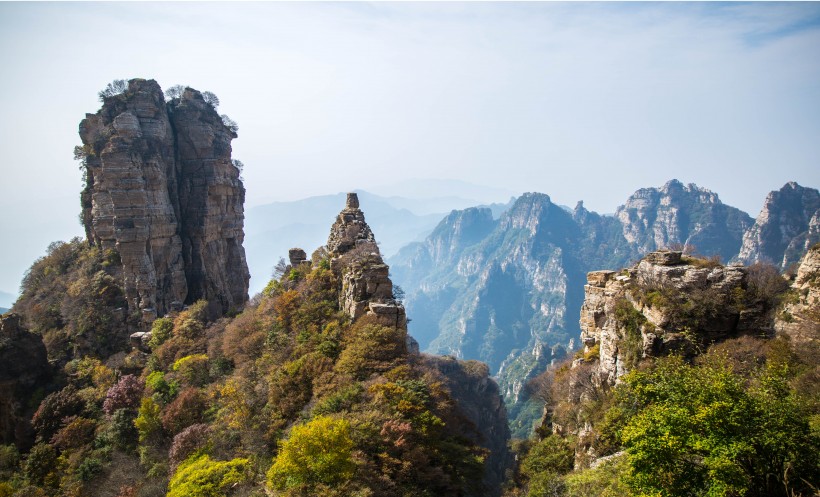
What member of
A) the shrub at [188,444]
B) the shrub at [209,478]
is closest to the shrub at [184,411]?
the shrub at [188,444]

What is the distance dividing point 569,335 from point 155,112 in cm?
14371

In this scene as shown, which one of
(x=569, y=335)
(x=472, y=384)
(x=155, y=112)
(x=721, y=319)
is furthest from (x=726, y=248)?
(x=155, y=112)

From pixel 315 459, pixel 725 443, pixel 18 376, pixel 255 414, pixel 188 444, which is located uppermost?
pixel 725 443

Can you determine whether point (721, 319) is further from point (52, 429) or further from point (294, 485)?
point (52, 429)

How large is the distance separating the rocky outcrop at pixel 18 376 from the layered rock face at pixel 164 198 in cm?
965

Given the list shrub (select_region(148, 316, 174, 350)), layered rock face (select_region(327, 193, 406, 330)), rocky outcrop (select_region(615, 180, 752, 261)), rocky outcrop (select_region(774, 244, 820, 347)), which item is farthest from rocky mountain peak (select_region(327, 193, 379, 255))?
rocky outcrop (select_region(615, 180, 752, 261))

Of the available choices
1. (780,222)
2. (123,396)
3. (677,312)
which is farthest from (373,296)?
(780,222)

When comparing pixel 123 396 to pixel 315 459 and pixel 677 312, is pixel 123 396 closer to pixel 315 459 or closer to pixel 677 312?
pixel 315 459

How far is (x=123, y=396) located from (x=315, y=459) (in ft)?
72.4

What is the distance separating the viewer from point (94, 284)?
1644 inches

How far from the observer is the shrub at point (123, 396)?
93.7ft

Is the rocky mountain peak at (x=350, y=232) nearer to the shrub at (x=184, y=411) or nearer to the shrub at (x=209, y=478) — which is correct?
the shrub at (x=184, y=411)

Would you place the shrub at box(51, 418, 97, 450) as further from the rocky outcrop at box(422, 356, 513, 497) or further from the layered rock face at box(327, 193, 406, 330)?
the rocky outcrop at box(422, 356, 513, 497)

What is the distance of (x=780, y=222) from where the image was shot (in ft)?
412
